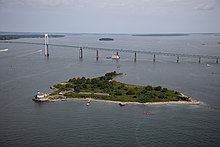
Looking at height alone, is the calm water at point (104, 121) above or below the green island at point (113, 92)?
below

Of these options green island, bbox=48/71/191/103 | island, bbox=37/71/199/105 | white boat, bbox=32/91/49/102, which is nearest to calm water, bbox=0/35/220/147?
white boat, bbox=32/91/49/102

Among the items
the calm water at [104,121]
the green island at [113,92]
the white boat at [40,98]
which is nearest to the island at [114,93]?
the green island at [113,92]

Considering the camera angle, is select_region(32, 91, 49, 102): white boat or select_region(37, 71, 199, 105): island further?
select_region(32, 91, 49, 102): white boat

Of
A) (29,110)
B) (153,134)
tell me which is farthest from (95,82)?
(153,134)

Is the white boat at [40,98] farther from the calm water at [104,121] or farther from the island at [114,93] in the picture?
the calm water at [104,121]

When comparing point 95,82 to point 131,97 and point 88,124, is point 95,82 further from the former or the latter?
point 88,124

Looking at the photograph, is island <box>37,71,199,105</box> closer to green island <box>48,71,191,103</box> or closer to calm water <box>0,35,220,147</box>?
green island <box>48,71,191,103</box>

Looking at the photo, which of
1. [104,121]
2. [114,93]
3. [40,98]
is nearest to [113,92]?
[114,93]
